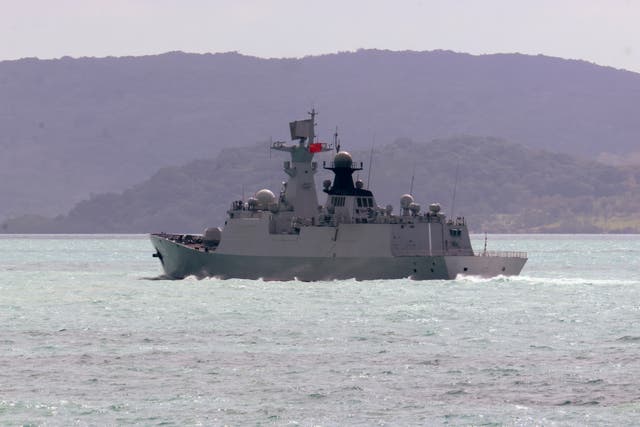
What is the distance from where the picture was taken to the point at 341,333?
45094 millimetres

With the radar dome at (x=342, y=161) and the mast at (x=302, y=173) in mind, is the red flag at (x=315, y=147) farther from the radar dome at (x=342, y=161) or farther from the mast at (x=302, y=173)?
the radar dome at (x=342, y=161)

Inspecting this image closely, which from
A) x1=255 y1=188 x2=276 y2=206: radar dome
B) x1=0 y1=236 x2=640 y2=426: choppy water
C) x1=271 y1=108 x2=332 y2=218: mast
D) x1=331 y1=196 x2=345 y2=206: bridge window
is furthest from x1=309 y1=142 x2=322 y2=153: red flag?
x1=0 y1=236 x2=640 y2=426: choppy water

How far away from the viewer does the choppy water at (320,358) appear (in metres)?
28.6

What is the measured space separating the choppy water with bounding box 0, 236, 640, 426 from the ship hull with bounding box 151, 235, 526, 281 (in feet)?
11.1

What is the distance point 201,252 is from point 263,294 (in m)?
11.3

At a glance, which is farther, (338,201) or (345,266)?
(338,201)

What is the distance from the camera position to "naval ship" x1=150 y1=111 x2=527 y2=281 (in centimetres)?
7075

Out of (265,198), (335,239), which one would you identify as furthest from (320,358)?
A: (265,198)

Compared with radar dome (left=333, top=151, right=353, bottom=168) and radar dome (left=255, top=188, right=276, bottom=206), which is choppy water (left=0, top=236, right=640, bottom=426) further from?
radar dome (left=333, top=151, right=353, bottom=168)

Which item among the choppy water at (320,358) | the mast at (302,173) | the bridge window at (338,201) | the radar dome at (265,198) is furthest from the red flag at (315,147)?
the choppy water at (320,358)

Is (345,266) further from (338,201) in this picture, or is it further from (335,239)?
(338,201)

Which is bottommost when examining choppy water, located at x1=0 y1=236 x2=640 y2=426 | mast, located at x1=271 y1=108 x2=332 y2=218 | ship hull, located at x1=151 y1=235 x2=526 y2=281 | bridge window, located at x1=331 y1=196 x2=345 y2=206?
choppy water, located at x1=0 y1=236 x2=640 y2=426

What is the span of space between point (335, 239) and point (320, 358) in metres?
33.4

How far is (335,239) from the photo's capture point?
7056 cm
